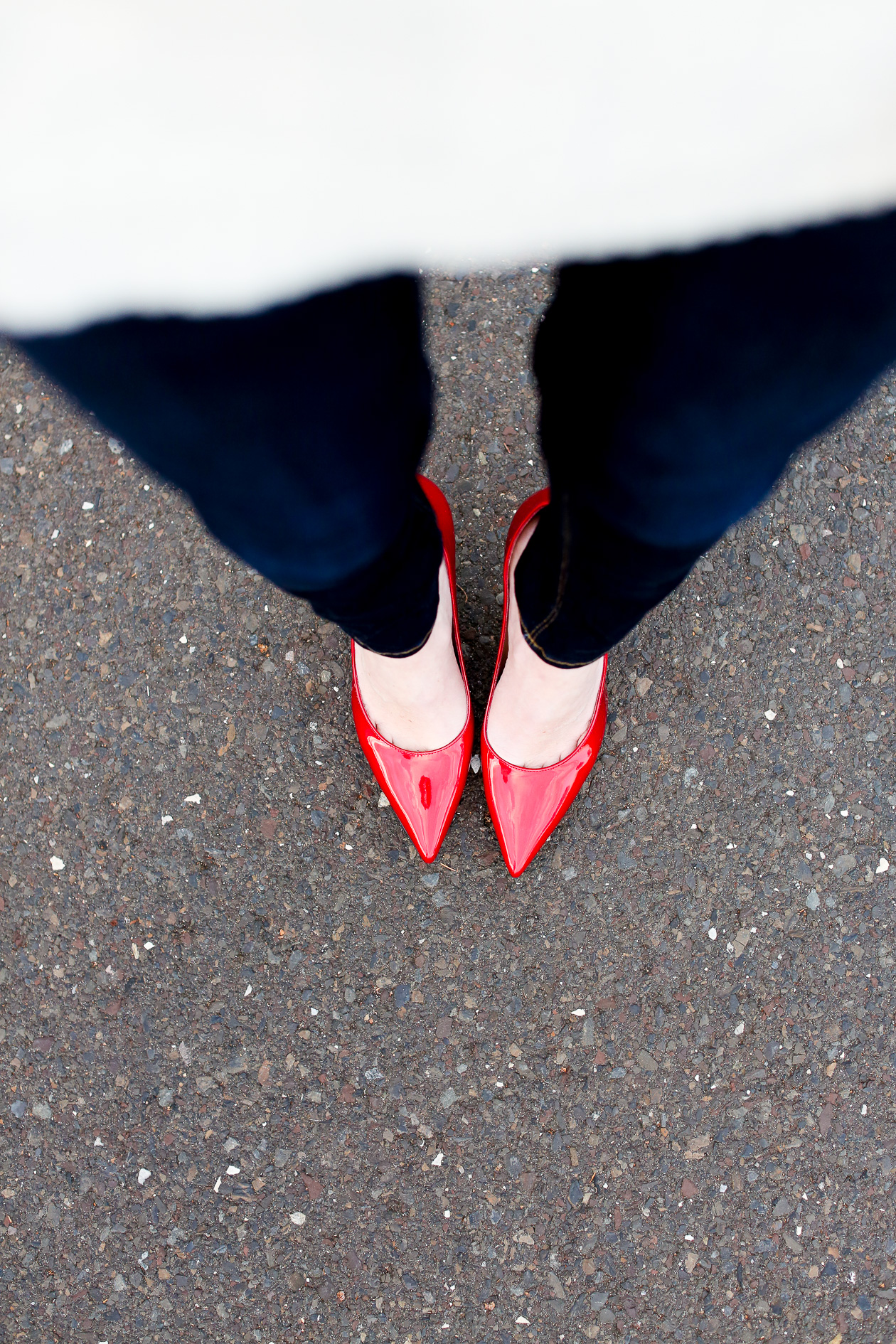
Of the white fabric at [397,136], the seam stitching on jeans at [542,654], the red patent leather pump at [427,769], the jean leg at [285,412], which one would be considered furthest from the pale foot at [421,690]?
the white fabric at [397,136]

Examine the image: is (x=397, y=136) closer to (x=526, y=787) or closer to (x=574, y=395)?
(x=574, y=395)

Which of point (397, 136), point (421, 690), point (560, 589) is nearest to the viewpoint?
point (397, 136)

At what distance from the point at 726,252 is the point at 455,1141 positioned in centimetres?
148

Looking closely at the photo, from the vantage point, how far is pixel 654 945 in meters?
1.50

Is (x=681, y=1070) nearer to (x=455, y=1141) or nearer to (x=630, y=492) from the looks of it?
(x=455, y=1141)

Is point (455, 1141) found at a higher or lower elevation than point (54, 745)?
lower

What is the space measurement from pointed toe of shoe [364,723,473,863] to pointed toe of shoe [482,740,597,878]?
5cm

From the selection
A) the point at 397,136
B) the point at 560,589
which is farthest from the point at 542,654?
the point at 397,136

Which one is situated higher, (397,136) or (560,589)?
(397,136)

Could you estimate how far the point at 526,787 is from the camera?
1420 mm

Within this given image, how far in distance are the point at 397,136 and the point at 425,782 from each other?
1.10 metres

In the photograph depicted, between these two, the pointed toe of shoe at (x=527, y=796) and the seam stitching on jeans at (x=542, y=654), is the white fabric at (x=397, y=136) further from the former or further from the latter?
the pointed toe of shoe at (x=527, y=796)

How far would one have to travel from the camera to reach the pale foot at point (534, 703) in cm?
121

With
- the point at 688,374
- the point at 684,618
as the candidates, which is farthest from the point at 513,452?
the point at 688,374
